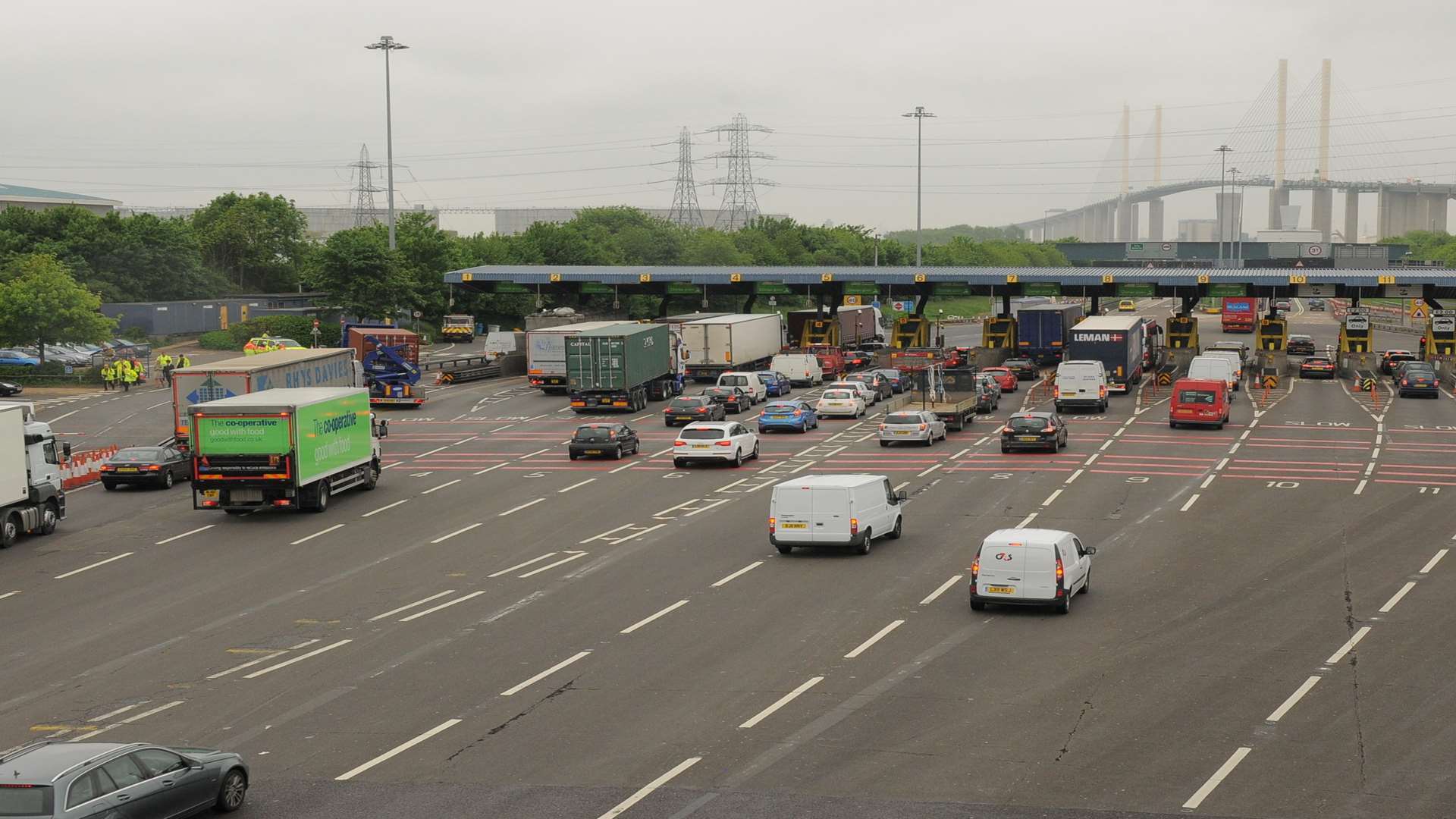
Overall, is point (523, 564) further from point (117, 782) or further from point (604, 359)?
point (604, 359)

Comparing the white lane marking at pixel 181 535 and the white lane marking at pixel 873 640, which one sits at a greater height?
the white lane marking at pixel 873 640

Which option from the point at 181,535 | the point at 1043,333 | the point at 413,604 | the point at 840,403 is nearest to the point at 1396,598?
the point at 413,604

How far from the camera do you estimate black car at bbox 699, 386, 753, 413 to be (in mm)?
63487

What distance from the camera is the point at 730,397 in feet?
210

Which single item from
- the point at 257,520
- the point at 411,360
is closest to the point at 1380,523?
the point at 257,520

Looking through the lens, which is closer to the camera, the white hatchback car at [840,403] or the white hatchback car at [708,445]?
the white hatchback car at [708,445]

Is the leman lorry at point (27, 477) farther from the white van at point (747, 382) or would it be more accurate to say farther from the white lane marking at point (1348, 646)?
the white van at point (747, 382)

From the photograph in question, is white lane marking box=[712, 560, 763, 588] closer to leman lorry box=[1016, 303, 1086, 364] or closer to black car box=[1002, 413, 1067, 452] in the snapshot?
black car box=[1002, 413, 1067, 452]

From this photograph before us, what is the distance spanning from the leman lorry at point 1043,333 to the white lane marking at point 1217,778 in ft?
211

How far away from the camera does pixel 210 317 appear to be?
11250 cm

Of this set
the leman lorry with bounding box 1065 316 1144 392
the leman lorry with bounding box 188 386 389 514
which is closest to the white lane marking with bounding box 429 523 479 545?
the leman lorry with bounding box 188 386 389 514

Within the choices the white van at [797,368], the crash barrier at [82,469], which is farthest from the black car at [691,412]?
the crash barrier at [82,469]

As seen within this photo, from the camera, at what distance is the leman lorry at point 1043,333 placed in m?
82.3

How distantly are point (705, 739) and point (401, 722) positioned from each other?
166 inches
